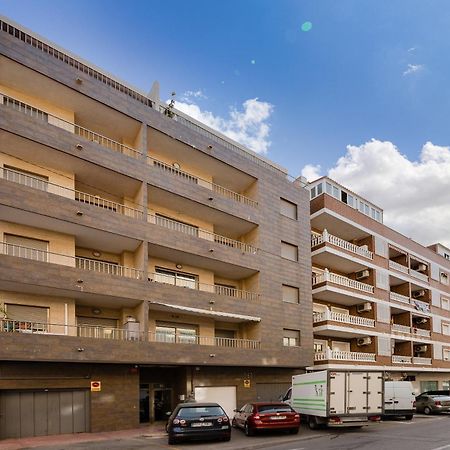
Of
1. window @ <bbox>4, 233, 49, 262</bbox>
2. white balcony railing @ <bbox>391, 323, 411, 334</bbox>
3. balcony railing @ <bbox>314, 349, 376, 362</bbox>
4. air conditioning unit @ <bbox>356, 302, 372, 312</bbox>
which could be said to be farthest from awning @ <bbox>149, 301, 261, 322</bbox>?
white balcony railing @ <bbox>391, 323, 411, 334</bbox>

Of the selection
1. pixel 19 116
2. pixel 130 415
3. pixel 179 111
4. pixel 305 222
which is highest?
pixel 179 111

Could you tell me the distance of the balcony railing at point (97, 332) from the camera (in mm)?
20016

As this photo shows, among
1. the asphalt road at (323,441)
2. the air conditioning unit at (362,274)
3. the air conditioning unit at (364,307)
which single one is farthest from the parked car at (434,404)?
the air conditioning unit at (362,274)

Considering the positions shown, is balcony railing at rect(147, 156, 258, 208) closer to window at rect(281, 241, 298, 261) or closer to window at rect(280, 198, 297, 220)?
window at rect(280, 198, 297, 220)

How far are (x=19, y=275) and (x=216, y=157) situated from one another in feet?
43.4

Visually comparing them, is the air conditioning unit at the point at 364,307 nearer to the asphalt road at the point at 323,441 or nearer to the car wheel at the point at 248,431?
the asphalt road at the point at 323,441

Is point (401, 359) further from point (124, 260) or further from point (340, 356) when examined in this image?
point (124, 260)

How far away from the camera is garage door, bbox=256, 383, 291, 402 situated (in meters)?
28.7

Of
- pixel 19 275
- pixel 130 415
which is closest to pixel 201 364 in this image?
pixel 130 415

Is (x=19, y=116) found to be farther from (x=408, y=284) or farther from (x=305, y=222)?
(x=408, y=284)

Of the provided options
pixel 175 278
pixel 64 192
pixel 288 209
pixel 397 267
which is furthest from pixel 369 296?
pixel 64 192

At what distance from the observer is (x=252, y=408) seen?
19484mm

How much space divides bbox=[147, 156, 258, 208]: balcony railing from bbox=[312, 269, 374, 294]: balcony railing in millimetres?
7300

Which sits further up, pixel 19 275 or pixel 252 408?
pixel 19 275
